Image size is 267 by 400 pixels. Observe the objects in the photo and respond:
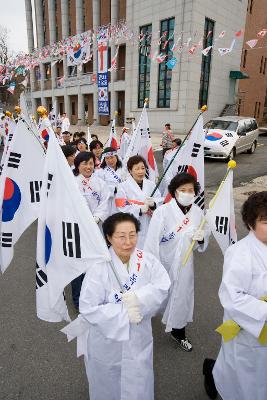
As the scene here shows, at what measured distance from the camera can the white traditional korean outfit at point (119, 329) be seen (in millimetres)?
1971

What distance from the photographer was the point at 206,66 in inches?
893

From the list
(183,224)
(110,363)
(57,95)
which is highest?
(57,95)

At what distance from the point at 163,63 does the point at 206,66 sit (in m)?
3.45

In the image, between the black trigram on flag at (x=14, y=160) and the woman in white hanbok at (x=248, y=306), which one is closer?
the woman in white hanbok at (x=248, y=306)

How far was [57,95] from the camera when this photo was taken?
34.7 m

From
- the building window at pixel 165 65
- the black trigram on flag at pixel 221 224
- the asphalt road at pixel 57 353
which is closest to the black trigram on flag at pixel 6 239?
the asphalt road at pixel 57 353

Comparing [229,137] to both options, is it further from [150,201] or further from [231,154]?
[150,201]

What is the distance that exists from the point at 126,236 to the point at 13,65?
955 inches

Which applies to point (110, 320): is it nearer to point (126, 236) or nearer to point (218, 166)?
point (126, 236)

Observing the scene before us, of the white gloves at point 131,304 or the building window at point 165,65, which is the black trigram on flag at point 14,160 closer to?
the white gloves at point 131,304

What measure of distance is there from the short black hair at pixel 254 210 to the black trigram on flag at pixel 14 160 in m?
2.36

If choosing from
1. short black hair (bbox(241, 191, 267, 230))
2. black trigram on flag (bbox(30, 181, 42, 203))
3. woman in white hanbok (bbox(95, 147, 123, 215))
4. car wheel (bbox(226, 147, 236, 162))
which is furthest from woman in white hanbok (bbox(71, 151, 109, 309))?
car wheel (bbox(226, 147, 236, 162))

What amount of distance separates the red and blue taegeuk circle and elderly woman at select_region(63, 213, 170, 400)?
146 cm

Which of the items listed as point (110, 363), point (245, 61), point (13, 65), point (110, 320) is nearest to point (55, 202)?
point (110, 320)
